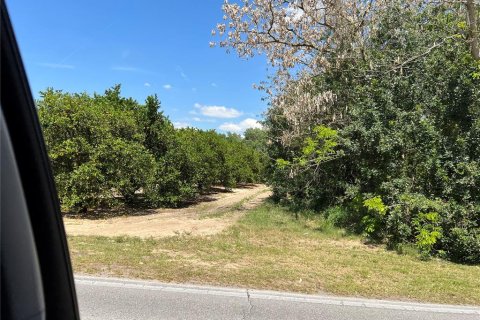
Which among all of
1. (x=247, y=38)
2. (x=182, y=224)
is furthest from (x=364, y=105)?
(x=182, y=224)

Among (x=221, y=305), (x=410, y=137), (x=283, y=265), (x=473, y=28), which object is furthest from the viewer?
(x=410, y=137)

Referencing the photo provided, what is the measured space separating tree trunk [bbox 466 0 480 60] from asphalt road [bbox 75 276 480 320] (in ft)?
25.9

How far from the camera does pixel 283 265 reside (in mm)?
7852

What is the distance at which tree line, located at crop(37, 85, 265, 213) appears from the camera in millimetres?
15336

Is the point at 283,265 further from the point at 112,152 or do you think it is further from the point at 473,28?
the point at 112,152

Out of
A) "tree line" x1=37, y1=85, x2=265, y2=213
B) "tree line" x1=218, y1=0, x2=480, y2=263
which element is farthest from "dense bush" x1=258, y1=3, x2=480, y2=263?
"tree line" x1=37, y1=85, x2=265, y2=213

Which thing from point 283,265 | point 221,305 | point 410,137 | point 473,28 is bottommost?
point 283,265

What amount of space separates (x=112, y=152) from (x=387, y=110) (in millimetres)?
10828

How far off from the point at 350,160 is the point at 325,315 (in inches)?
394

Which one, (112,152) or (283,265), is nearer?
(283,265)

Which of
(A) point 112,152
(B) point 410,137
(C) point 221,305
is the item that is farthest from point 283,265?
(A) point 112,152

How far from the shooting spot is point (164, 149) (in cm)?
2123

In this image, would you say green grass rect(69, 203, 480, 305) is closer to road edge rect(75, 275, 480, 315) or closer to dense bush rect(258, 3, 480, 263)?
road edge rect(75, 275, 480, 315)

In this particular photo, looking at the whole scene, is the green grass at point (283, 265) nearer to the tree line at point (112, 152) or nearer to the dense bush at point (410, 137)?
the dense bush at point (410, 137)
